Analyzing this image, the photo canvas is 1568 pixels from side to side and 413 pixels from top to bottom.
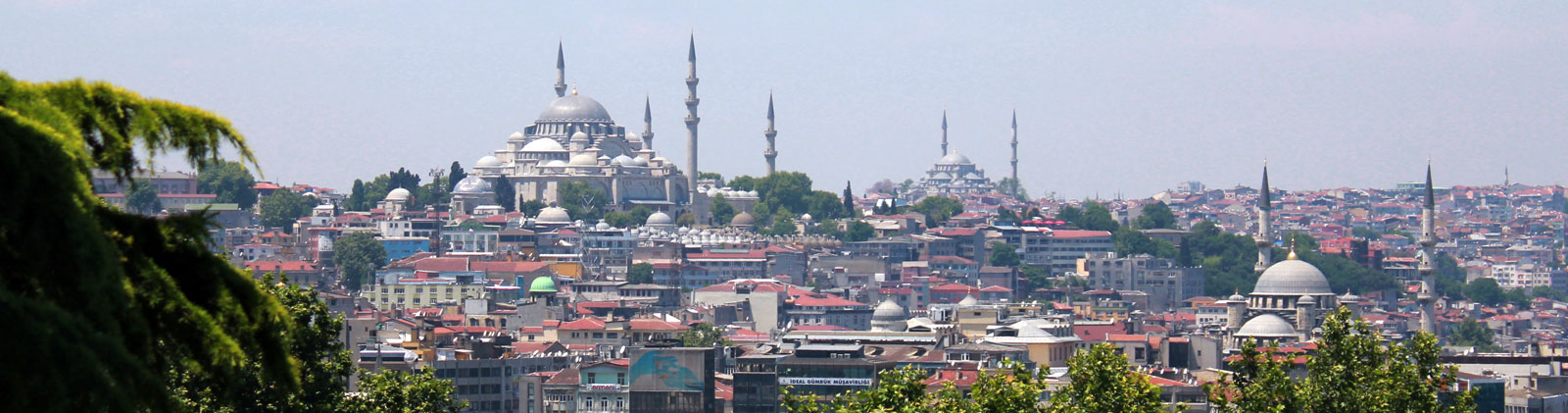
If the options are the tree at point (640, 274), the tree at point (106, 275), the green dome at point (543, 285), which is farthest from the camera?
the tree at point (640, 274)

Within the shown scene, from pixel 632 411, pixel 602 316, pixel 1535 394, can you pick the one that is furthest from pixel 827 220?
pixel 632 411

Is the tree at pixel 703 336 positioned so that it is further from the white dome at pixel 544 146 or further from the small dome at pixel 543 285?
the white dome at pixel 544 146

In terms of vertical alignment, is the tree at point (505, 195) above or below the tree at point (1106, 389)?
above

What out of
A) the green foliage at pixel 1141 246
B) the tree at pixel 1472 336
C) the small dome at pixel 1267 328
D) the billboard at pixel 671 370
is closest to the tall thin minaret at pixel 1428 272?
the tree at pixel 1472 336

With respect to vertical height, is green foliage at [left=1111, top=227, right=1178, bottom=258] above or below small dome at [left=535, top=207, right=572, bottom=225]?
below

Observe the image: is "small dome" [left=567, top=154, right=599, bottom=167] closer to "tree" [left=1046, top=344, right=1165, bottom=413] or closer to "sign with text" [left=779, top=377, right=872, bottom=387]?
"sign with text" [left=779, top=377, right=872, bottom=387]

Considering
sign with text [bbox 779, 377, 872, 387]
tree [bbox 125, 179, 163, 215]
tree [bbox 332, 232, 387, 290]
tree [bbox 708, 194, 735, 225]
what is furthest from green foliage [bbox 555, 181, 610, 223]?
sign with text [bbox 779, 377, 872, 387]

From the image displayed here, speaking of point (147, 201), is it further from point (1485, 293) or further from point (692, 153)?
point (1485, 293)
